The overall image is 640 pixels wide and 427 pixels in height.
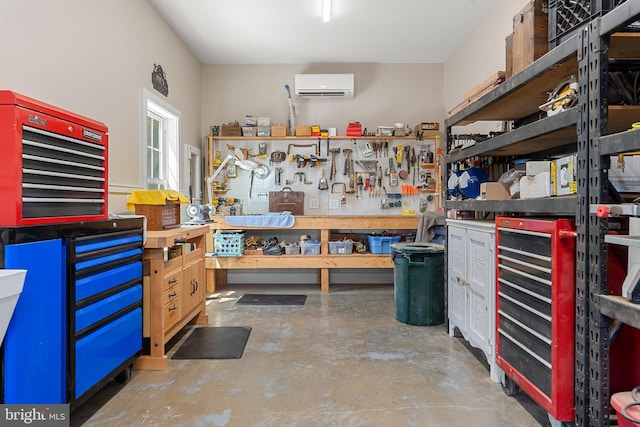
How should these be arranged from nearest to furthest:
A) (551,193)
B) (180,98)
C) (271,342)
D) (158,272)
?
(551,193), (158,272), (271,342), (180,98)

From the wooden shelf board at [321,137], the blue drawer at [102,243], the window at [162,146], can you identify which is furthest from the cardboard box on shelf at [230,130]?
the blue drawer at [102,243]

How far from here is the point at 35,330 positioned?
5.30 ft

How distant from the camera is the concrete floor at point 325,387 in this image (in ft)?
6.53

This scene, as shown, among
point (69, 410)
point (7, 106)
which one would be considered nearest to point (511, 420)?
point (69, 410)

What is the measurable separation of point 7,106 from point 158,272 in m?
1.35

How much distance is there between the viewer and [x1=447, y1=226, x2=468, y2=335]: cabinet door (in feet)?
9.39

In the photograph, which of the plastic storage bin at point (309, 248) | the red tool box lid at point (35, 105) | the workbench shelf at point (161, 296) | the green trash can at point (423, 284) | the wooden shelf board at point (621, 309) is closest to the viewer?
the wooden shelf board at point (621, 309)

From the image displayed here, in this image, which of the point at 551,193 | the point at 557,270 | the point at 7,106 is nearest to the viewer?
the point at 7,106

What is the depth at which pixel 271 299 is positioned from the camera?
4559mm

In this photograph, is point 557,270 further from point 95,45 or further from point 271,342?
point 95,45

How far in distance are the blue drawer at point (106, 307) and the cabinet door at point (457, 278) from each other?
90.9 inches

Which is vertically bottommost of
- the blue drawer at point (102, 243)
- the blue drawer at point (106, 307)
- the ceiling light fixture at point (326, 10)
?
the blue drawer at point (106, 307)

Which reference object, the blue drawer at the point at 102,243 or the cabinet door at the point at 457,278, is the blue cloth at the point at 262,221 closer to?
the cabinet door at the point at 457,278

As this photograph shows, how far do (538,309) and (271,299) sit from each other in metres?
3.22
